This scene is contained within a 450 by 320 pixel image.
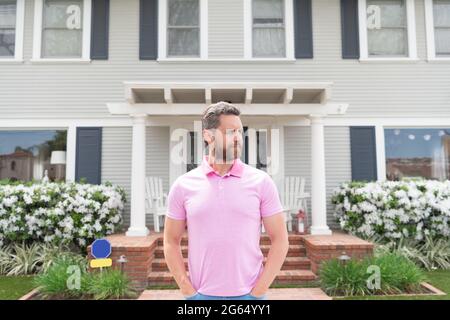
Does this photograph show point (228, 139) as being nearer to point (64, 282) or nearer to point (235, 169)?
point (235, 169)

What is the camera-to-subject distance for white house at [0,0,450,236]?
6.91 meters

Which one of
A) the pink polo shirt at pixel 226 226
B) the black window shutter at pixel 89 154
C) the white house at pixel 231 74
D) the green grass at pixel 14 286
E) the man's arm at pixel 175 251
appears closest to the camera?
the pink polo shirt at pixel 226 226

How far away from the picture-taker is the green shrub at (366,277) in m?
4.28

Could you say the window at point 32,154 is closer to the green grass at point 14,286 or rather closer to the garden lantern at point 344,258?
the green grass at point 14,286

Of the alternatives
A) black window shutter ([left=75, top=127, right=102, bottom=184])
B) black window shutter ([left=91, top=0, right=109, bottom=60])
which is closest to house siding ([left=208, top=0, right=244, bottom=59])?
black window shutter ([left=91, top=0, right=109, bottom=60])

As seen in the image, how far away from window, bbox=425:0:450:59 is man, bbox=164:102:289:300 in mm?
7234

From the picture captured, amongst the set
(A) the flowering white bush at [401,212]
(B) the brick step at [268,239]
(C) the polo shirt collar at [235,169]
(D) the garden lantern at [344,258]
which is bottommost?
(D) the garden lantern at [344,258]

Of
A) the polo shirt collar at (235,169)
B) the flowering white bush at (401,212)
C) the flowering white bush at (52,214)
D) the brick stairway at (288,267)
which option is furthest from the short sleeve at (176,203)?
the flowering white bush at (401,212)

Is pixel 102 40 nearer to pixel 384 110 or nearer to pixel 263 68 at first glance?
pixel 263 68

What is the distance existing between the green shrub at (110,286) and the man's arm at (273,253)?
10.3 ft

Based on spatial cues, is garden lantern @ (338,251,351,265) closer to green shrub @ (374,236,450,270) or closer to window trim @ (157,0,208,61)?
green shrub @ (374,236,450,270)

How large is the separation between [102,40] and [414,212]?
627 centimetres

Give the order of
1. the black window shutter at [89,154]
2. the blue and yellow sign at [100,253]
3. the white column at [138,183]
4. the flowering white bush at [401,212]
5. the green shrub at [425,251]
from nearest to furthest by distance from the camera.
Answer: the blue and yellow sign at [100,253] < the green shrub at [425,251] < the white column at [138,183] < the flowering white bush at [401,212] < the black window shutter at [89,154]

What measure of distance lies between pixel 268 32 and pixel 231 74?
1.14m
